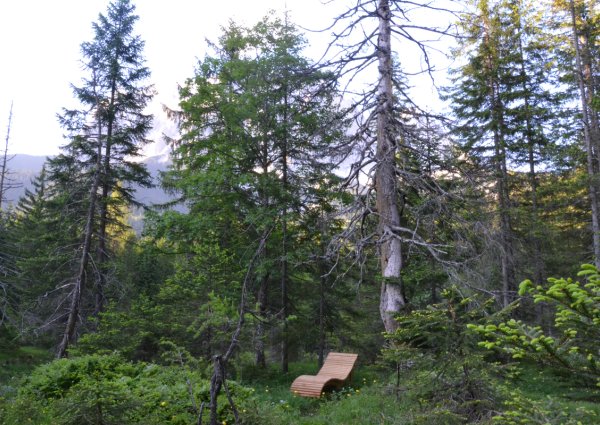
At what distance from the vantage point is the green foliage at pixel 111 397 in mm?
4469

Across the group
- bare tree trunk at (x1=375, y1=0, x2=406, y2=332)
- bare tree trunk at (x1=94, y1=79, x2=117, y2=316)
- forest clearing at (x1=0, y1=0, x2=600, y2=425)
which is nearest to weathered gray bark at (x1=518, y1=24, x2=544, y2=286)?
forest clearing at (x1=0, y1=0, x2=600, y2=425)

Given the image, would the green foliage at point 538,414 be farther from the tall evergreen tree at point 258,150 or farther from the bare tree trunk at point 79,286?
the bare tree trunk at point 79,286

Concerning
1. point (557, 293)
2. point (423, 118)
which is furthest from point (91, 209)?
point (557, 293)

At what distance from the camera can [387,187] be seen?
8906 mm

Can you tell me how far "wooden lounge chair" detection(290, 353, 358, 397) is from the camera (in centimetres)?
1056

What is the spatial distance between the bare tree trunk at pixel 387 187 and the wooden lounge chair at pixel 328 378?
3003mm

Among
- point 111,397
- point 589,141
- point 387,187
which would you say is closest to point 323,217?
point 387,187

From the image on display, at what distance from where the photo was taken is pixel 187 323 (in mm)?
13906

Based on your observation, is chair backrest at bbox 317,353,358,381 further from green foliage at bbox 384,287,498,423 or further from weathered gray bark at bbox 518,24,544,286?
weathered gray bark at bbox 518,24,544,286

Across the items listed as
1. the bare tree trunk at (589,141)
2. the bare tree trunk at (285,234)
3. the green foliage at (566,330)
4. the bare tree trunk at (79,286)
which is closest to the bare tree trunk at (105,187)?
the bare tree trunk at (79,286)

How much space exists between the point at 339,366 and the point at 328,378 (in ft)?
3.42

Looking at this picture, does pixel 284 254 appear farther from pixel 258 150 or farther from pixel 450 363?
pixel 450 363

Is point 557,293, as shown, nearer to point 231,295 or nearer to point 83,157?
point 231,295

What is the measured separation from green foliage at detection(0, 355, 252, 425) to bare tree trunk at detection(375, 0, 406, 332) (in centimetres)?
348
